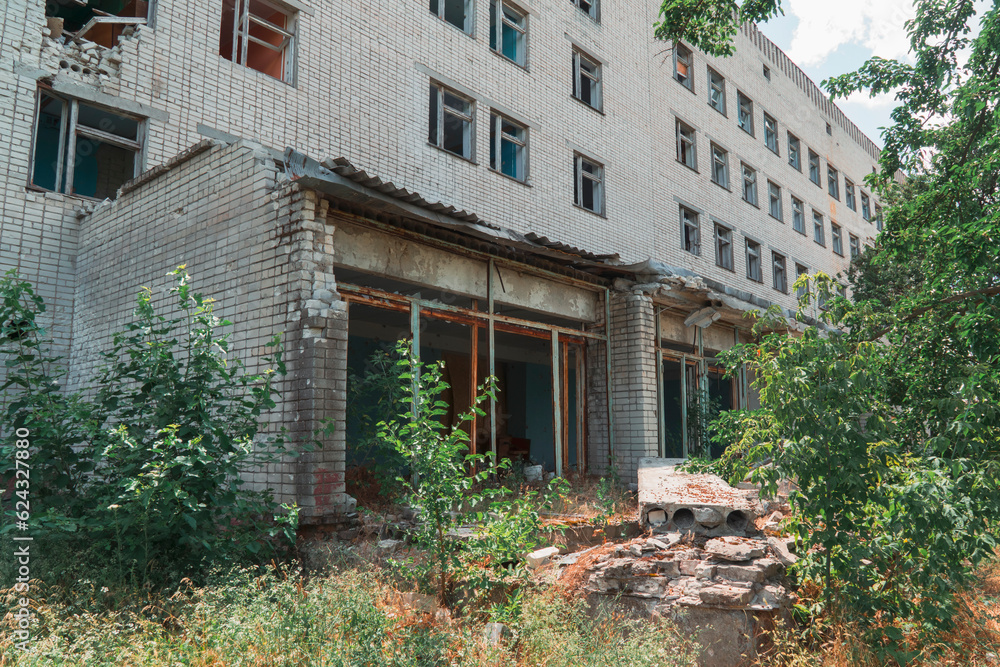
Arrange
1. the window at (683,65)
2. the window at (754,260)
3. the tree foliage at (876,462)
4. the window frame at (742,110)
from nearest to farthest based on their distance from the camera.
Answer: the tree foliage at (876,462)
the window at (683,65)
the window at (754,260)
the window frame at (742,110)

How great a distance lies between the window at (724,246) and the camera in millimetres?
18703

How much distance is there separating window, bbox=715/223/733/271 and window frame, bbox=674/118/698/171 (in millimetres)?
1908

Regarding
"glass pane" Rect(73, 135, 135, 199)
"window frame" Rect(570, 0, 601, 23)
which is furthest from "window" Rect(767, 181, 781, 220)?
"glass pane" Rect(73, 135, 135, 199)

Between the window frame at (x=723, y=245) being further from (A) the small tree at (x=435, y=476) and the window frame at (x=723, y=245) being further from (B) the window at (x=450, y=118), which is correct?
(A) the small tree at (x=435, y=476)

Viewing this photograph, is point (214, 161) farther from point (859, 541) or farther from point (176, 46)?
point (859, 541)

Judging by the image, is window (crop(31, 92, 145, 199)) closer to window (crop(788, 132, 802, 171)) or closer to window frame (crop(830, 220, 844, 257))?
window (crop(788, 132, 802, 171))

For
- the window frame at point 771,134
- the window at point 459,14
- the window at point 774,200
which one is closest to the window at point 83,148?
the window at point 459,14

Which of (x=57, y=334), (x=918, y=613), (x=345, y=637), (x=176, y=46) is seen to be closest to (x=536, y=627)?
(x=345, y=637)

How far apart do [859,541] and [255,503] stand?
188 inches

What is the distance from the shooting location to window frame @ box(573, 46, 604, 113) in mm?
15168

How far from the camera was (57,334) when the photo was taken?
866cm

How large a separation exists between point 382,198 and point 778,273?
18.4 meters

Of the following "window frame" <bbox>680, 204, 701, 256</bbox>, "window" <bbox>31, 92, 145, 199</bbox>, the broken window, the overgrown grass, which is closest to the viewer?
the overgrown grass

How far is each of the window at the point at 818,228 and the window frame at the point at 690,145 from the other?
8695 millimetres
